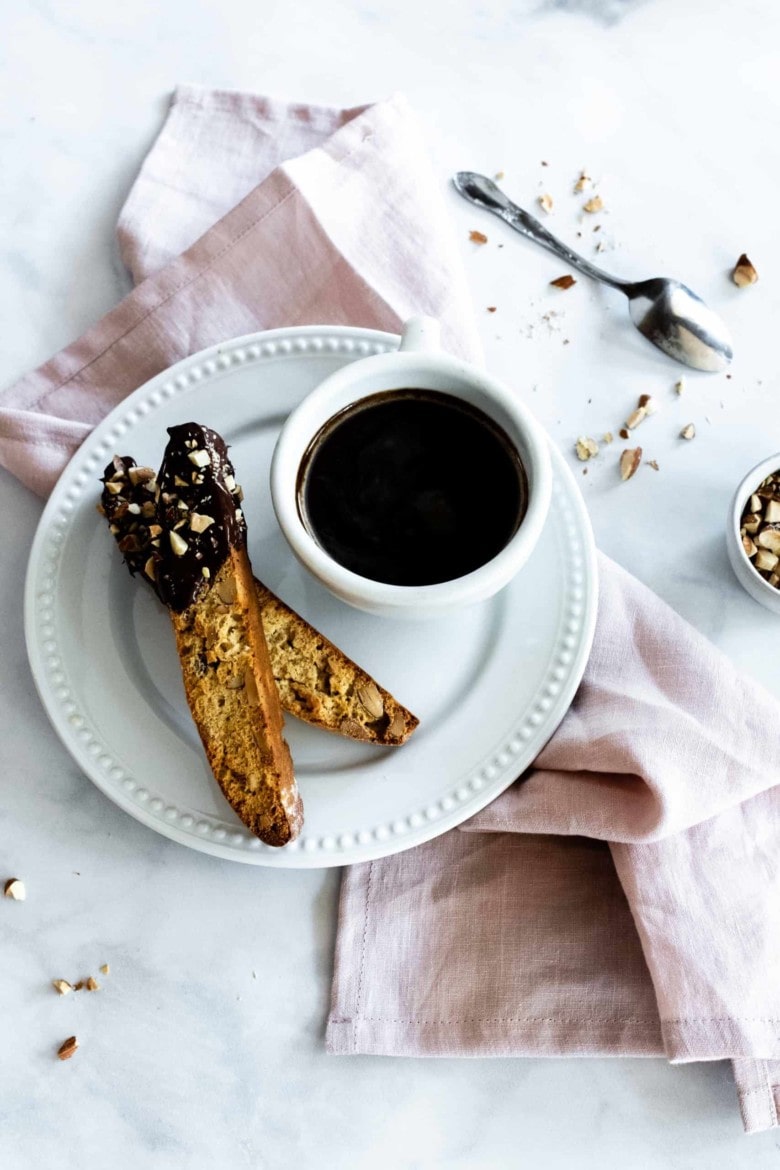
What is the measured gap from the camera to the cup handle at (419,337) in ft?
4.29

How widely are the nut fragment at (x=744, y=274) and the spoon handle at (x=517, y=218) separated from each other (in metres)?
0.17

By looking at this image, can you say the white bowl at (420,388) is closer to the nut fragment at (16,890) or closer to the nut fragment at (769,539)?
the nut fragment at (769,539)

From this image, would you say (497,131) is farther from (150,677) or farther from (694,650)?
Answer: (150,677)

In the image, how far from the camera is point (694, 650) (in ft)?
4.66

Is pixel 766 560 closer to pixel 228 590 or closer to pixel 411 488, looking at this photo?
pixel 411 488

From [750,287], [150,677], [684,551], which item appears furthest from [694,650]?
[150,677]

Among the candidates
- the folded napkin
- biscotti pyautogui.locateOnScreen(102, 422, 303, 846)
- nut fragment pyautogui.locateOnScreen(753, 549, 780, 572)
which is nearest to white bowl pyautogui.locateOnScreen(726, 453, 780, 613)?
nut fragment pyautogui.locateOnScreen(753, 549, 780, 572)

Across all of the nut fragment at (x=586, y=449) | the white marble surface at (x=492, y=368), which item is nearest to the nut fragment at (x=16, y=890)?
the white marble surface at (x=492, y=368)

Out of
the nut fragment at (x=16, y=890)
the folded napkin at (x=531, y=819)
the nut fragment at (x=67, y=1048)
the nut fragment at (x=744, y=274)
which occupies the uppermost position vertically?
the nut fragment at (x=744, y=274)

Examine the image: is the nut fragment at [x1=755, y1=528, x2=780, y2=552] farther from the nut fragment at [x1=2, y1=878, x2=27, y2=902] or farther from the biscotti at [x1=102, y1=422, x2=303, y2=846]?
the nut fragment at [x1=2, y1=878, x2=27, y2=902]

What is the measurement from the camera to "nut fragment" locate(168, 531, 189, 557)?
134 centimetres

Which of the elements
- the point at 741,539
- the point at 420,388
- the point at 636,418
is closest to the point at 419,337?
the point at 420,388

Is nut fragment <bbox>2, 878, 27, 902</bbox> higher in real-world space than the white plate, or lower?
lower

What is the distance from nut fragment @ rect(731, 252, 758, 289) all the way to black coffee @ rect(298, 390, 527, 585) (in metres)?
0.60
